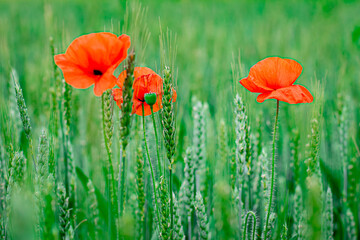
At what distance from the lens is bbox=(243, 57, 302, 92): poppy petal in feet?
1.77

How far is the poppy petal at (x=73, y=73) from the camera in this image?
0.52 meters

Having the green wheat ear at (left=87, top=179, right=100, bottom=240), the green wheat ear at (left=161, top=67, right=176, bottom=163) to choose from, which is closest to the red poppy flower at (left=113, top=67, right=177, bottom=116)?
the green wheat ear at (left=161, top=67, right=176, bottom=163)

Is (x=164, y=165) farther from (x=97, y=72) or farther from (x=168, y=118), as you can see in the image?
(x=97, y=72)

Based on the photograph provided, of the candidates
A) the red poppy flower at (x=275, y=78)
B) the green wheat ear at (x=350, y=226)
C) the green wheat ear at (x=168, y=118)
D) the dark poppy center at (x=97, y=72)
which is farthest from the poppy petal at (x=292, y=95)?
the green wheat ear at (x=350, y=226)

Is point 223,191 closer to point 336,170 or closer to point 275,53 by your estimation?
point 336,170

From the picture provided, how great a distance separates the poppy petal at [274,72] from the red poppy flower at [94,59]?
22 centimetres

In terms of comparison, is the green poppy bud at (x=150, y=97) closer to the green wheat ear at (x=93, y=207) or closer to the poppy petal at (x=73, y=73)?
the poppy petal at (x=73, y=73)

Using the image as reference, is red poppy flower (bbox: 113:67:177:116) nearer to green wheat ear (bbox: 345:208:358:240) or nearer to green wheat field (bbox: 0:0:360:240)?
green wheat field (bbox: 0:0:360:240)

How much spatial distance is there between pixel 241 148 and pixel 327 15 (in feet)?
9.94

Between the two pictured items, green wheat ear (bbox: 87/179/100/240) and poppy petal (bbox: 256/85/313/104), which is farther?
green wheat ear (bbox: 87/179/100/240)

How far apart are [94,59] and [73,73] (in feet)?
0.15

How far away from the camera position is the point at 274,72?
551 mm

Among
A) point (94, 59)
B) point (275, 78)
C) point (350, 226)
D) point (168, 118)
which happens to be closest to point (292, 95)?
point (275, 78)

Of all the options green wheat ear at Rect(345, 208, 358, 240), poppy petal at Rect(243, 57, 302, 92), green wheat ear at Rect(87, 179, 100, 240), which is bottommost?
green wheat ear at Rect(345, 208, 358, 240)
